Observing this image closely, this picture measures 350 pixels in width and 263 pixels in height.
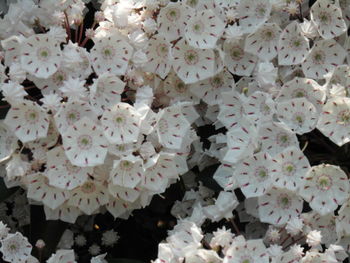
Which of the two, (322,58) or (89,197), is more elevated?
(322,58)

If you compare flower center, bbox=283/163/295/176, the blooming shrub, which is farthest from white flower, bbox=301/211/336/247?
flower center, bbox=283/163/295/176

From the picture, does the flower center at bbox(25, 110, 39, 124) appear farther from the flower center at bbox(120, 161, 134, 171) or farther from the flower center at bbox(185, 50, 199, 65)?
the flower center at bbox(185, 50, 199, 65)

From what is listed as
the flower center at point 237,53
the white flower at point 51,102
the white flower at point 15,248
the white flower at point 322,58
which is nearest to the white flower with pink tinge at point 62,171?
the white flower at point 51,102

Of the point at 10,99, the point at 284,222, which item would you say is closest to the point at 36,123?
the point at 10,99

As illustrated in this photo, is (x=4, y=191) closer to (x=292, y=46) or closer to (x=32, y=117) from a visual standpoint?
(x=32, y=117)

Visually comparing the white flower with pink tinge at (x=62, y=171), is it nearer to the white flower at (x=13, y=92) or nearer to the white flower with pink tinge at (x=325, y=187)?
the white flower at (x=13, y=92)

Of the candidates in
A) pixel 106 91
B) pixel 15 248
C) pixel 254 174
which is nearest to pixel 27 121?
pixel 106 91

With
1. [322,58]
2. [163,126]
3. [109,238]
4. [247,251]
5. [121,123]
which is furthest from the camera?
[109,238]
